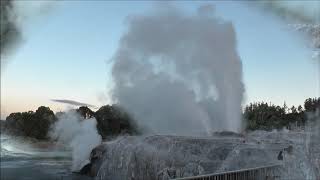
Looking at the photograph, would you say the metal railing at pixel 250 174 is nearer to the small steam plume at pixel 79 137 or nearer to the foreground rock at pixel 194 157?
A: the foreground rock at pixel 194 157

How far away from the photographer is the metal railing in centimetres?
1195

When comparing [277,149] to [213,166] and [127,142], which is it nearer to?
[213,166]

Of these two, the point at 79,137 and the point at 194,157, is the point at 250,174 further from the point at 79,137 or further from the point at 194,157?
the point at 79,137

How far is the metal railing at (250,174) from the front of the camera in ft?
39.2

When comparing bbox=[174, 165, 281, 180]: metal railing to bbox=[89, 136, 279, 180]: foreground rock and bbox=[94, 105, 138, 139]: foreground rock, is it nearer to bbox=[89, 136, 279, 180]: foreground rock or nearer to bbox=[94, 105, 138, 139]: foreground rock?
bbox=[89, 136, 279, 180]: foreground rock

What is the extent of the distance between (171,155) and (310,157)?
756 cm

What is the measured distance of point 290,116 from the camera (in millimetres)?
86250

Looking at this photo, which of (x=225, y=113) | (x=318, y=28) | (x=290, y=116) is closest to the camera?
(x=318, y=28)

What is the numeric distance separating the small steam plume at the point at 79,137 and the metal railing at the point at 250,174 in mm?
20056

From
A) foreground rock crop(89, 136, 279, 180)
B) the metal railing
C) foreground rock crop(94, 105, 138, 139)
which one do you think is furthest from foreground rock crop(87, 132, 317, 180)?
foreground rock crop(94, 105, 138, 139)

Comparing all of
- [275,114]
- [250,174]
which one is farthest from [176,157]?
[275,114]

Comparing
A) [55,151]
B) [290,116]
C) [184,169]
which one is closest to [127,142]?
[184,169]

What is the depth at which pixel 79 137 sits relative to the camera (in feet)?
125

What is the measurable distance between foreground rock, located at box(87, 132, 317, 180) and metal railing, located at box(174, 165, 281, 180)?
0.65 meters
